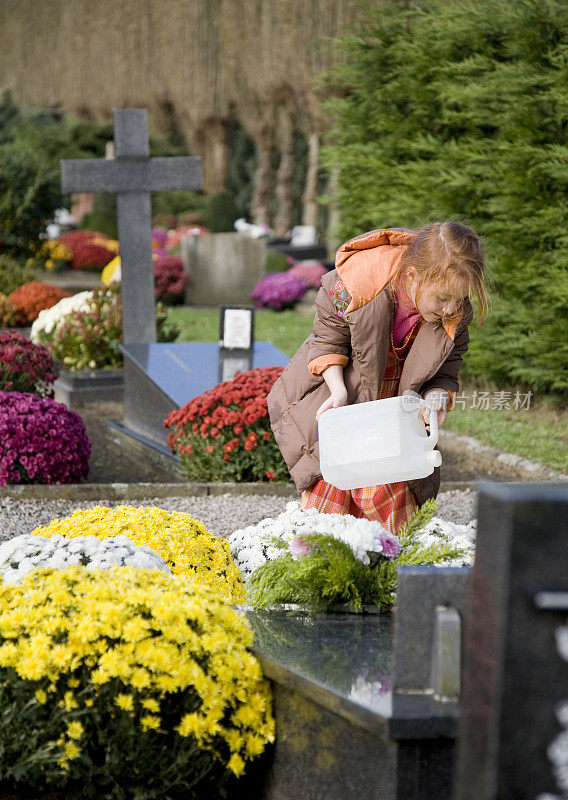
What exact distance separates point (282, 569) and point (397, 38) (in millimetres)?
7445

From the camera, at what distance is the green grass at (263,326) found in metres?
11.1

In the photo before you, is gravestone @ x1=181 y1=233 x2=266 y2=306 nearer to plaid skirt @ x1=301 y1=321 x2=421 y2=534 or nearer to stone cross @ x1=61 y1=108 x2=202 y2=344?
stone cross @ x1=61 y1=108 x2=202 y2=344

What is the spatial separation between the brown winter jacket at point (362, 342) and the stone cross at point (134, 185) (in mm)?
4906

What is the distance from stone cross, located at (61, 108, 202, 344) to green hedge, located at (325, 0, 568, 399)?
7.04 feet

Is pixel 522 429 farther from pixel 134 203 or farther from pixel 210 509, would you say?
pixel 134 203

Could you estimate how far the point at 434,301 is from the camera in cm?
279

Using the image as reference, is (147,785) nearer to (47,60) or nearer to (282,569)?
(282,569)

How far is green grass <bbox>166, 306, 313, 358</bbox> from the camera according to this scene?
36.3ft

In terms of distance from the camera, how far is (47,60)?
37.4 metres

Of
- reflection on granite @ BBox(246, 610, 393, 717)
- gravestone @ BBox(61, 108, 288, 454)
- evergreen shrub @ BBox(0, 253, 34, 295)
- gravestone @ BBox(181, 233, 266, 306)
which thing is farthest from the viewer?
gravestone @ BBox(181, 233, 266, 306)

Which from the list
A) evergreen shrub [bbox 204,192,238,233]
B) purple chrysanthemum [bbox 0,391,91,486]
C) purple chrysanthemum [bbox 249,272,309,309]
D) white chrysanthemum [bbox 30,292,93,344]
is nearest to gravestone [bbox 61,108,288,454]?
white chrysanthemum [bbox 30,292,93,344]

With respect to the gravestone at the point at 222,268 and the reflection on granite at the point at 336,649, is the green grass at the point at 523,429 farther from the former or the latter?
the gravestone at the point at 222,268

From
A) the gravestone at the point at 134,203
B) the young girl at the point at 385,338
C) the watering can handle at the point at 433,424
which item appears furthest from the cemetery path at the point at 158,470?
the watering can handle at the point at 433,424

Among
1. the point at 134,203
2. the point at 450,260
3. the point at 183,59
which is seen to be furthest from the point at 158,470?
the point at 183,59
